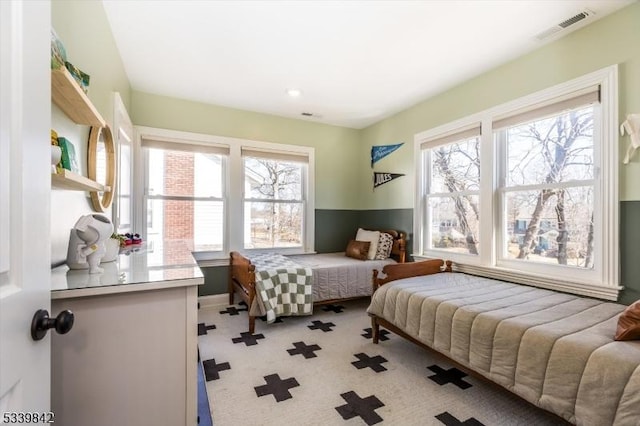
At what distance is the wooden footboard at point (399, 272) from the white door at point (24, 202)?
7.16ft

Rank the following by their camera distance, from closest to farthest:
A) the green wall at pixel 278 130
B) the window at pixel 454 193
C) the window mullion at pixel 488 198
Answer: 1. the window mullion at pixel 488 198
2. the window at pixel 454 193
3. the green wall at pixel 278 130

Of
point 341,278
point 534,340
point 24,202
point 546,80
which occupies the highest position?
point 546,80

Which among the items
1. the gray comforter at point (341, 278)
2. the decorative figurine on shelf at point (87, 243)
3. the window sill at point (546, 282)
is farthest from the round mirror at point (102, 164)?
the window sill at point (546, 282)

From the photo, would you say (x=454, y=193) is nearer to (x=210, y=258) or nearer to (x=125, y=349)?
(x=210, y=258)

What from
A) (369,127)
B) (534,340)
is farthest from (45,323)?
(369,127)

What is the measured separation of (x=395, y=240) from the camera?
151 inches

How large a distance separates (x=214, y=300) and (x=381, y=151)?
3.06 meters

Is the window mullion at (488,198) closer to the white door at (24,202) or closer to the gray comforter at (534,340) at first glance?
the gray comforter at (534,340)

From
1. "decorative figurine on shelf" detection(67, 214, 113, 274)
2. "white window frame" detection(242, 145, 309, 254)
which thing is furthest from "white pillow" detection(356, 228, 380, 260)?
"decorative figurine on shelf" detection(67, 214, 113, 274)

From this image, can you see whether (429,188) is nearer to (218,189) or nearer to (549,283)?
(549,283)

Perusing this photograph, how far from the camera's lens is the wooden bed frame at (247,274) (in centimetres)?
283

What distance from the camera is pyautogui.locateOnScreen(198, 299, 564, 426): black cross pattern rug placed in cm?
167

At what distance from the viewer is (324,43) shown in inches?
94.3

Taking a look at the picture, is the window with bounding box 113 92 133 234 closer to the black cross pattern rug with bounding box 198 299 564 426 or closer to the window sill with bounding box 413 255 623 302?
the black cross pattern rug with bounding box 198 299 564 426
